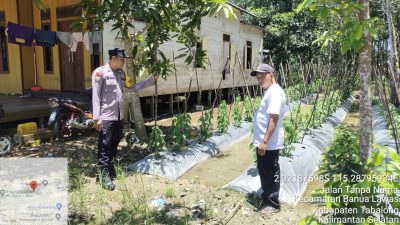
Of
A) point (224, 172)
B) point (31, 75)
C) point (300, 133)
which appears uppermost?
point (31, 75)

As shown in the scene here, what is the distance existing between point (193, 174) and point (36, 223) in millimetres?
2568

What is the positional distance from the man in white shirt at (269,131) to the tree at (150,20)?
3.39 ft

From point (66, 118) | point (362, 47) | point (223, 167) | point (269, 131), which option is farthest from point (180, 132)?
point (362, 47)

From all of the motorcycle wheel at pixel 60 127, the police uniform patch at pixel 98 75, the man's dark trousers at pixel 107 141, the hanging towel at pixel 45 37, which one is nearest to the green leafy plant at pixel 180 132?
the man's dark trousers at pixel 107 141

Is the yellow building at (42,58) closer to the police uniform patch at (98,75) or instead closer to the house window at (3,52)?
the house window at (3,52)

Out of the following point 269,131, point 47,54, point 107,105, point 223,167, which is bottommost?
point 223,167

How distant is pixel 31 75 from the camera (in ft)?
33.2

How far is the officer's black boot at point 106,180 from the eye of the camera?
14.4ft

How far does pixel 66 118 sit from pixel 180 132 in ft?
9.01

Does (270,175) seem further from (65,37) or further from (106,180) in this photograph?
(65,37)

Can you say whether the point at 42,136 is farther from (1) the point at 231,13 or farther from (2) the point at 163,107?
(2) the point at 163,107

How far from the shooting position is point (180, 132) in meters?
5.98

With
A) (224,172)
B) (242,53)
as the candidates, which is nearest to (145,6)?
(224,172)

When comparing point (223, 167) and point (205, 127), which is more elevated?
point (205, 127)
